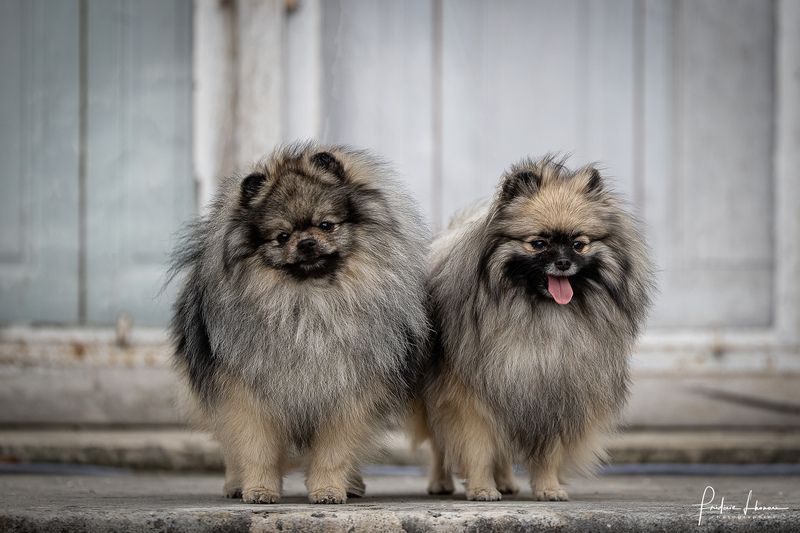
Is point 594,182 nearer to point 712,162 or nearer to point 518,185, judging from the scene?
point 518,185

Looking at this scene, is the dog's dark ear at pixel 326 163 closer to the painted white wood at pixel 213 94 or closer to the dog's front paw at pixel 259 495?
the dog's front paw at pixel 259 495

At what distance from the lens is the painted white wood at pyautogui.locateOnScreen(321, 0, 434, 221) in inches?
220

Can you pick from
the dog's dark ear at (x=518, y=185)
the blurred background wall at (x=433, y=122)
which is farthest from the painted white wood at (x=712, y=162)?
the dog's dark ear at (x=518, y=185)

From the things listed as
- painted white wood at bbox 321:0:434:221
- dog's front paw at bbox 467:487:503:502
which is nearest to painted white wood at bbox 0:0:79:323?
painted white wood at bbox 321:0:434:221

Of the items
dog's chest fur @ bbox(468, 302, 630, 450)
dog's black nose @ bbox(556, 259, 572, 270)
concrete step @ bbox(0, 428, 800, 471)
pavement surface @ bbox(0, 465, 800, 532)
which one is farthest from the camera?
concrete step @ bbox(0, 428, 800, 471)

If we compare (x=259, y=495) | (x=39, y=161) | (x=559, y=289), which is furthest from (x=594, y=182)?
(x=39, y=161)

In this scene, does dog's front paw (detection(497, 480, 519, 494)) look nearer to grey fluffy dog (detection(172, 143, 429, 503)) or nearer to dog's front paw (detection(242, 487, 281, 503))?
grey fluffy dog (detection(172, 143, 429, 503))

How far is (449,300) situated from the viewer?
12.3ft

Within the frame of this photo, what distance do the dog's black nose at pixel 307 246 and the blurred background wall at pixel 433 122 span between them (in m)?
2.20

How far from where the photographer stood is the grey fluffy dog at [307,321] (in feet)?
11.4

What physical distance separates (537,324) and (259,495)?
1053mm

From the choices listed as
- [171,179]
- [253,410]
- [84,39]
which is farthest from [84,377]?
[253,410]

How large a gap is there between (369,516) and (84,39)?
3.39 metres

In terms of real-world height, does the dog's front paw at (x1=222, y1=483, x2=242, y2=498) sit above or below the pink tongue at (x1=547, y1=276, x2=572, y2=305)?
below
